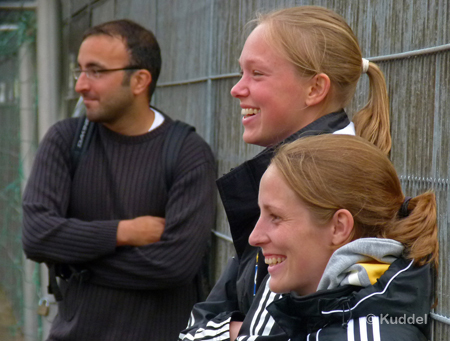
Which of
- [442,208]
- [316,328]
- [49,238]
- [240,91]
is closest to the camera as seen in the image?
[316,328]

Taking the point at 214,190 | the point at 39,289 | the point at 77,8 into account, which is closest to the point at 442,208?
the point at 214,190

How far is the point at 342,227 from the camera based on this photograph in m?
1.66

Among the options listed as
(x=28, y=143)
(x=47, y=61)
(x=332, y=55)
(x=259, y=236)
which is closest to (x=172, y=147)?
(x=332, y=55)

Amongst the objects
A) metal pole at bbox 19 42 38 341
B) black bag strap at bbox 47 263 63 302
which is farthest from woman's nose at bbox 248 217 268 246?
metal pole at bbox 19 42 38 341

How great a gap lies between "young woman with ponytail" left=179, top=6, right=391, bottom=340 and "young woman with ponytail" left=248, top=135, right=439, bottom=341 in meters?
0.28

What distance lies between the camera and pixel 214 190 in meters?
3.43

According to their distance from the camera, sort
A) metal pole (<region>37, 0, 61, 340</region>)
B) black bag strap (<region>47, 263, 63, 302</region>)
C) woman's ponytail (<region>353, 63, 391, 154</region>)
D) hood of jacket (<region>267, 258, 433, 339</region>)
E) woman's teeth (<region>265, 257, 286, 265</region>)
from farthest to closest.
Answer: metal pole (<region>37, 0, 61, 340</region>)
black bag strap (<region>47, 263, 63, 302</region>)
woman's ponytail (<region>353, 63, 391, 154</region>)
woman's teeth (<region>265, 257, 286, 265</region>)
hood of jacket (<region>267, 258, 433, 339</region>)

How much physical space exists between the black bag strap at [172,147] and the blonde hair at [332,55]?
134cm

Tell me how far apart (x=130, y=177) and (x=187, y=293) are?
65cm

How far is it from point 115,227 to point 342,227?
1775 millimetres

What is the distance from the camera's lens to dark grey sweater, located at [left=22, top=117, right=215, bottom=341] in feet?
10.5

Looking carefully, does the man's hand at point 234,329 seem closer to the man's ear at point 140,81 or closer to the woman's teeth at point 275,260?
the woman's teeth at point 275,260

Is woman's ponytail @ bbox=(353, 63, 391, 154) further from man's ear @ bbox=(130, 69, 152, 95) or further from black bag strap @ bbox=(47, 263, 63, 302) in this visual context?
black bag strap @ bbox=(47, 263, 63, 302)

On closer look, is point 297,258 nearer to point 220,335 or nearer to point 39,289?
point 220,335
